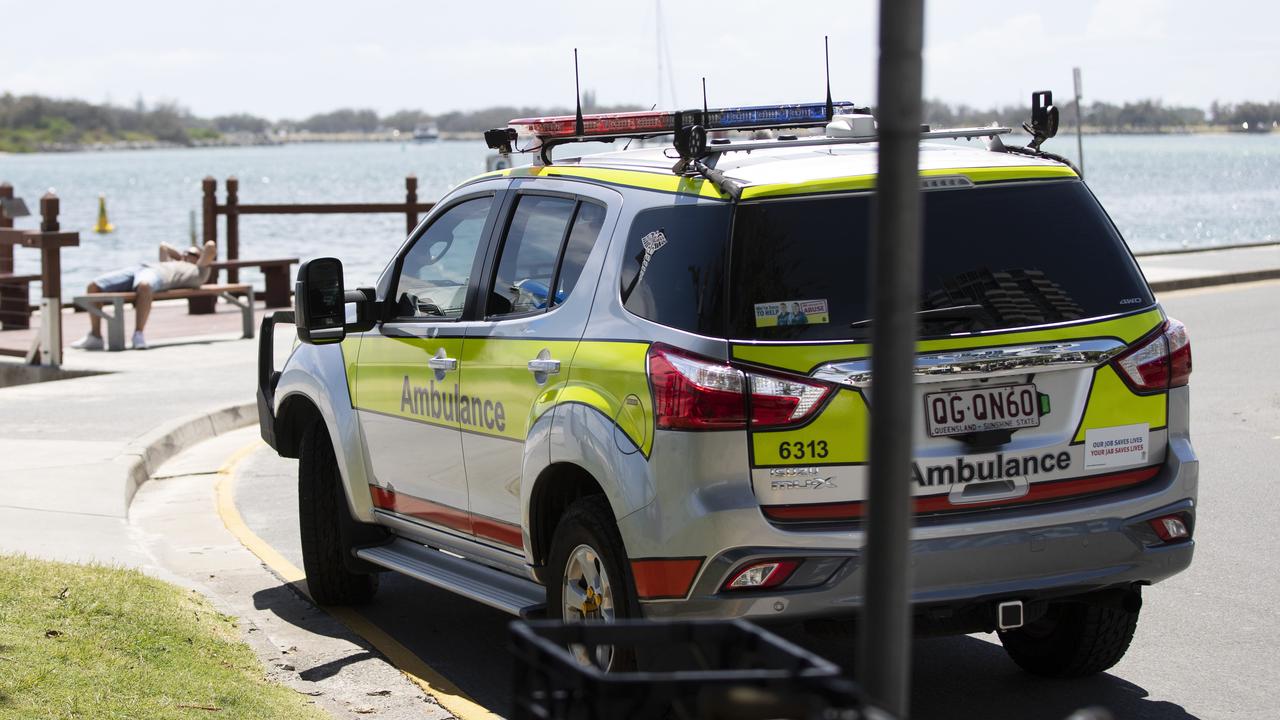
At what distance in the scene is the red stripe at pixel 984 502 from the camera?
514 centimetres

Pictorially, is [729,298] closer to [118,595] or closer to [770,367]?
[770,367]

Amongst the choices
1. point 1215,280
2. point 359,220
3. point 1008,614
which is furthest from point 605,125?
point 359,220

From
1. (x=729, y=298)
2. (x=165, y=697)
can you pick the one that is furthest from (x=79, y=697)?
(x=729, y=298)

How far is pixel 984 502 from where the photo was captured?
5.31 m

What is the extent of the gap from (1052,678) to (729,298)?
7.40 feet

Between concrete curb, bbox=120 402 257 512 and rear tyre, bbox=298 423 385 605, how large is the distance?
2822 mm

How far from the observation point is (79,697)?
5.81m

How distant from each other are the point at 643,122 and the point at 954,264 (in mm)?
1535

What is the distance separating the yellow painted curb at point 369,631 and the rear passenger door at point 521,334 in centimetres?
60

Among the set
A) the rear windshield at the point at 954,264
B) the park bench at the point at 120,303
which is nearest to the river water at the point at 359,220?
the rear windshield at the point at 954,264

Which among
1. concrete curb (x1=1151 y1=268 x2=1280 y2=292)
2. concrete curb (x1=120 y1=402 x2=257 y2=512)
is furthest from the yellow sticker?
concrete curb (x1=1151 y1=268 x2=1280 y2=292)

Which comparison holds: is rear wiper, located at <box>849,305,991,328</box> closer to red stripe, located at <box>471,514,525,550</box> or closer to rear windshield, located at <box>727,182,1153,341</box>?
rear windshield, located at <box>727,182,1153,341</box>

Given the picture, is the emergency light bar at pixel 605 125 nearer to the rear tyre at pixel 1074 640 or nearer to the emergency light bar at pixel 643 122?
the emergency light bar at pixel 643 122

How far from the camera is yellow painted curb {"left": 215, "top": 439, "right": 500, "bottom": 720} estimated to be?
6.32 m
